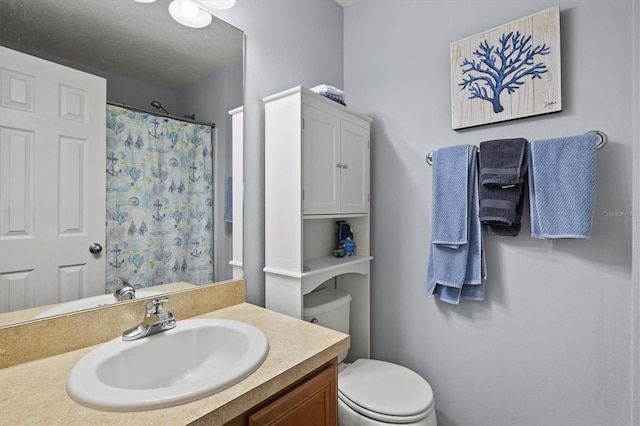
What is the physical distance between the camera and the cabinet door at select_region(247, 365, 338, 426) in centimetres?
75

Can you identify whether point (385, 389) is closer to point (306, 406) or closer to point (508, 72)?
point (306, 406)

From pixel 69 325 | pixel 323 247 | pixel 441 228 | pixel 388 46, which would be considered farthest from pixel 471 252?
pixel 69 325

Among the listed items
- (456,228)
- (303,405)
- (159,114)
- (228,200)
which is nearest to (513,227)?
(456,228)

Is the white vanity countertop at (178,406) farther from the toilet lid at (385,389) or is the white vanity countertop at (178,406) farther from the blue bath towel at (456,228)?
the blue bath towel at (456,228)

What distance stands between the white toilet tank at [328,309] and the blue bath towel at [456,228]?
1.62ft

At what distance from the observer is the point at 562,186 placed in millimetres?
1242

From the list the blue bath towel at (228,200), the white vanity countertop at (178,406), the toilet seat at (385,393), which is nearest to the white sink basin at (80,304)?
the white vanity countertop at (178,406)

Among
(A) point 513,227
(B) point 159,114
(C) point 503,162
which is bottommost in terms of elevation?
(A) point 513,227

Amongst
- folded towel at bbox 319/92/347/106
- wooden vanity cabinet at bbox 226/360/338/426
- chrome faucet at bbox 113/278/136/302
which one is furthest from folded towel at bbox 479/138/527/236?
chrome faucet at bbox 113/278/136/302

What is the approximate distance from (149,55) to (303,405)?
1.28 meters

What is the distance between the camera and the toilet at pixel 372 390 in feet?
3.92

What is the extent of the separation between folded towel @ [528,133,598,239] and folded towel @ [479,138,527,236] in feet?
0.18

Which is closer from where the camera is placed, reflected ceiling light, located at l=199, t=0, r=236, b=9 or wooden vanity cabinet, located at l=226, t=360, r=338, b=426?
wooden vanity cabinet, located at l=226, t=360, r=338, b=426

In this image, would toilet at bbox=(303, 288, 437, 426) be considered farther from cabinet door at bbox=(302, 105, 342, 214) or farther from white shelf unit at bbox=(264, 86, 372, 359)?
cabinet door at bbox=(302, 105, 342, 214)
